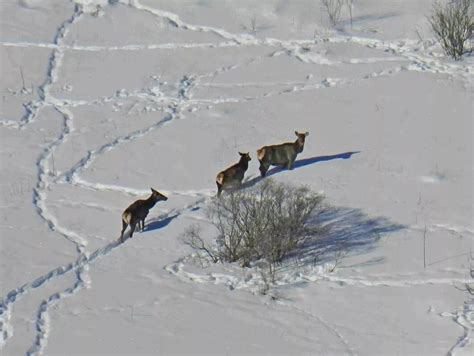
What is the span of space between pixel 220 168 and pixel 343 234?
11.0 feet

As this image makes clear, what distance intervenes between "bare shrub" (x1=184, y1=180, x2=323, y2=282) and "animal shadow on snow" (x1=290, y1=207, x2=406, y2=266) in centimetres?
19

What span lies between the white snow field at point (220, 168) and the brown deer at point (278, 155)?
274 millimetres

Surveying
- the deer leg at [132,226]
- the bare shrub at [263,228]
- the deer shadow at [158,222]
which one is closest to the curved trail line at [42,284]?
the deer leg at [132,226]

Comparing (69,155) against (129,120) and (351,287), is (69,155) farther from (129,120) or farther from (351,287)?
Answer: (351,287)

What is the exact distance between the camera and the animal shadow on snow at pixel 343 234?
1828 cm

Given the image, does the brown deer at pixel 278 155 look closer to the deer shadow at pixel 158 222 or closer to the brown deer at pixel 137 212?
the deer shadow at pixel 158 222

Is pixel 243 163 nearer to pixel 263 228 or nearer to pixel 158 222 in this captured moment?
pixel 158 222

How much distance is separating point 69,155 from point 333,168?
5093 millimetres

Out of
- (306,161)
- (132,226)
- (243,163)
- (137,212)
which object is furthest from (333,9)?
(132,226)

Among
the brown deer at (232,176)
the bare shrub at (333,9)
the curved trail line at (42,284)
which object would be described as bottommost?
the curved trail line at (42,284)

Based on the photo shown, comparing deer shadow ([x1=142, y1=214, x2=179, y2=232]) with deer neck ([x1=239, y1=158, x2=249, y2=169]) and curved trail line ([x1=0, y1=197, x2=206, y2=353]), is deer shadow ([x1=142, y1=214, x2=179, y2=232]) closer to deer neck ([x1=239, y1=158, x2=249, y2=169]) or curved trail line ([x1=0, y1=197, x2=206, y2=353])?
curved trail line ([x1=0, y1=197, x2=206, y2=353])

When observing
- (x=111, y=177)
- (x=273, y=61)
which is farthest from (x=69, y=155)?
(x=273, y=61)

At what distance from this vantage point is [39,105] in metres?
24.7

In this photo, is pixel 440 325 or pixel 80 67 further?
pixel 80 67
